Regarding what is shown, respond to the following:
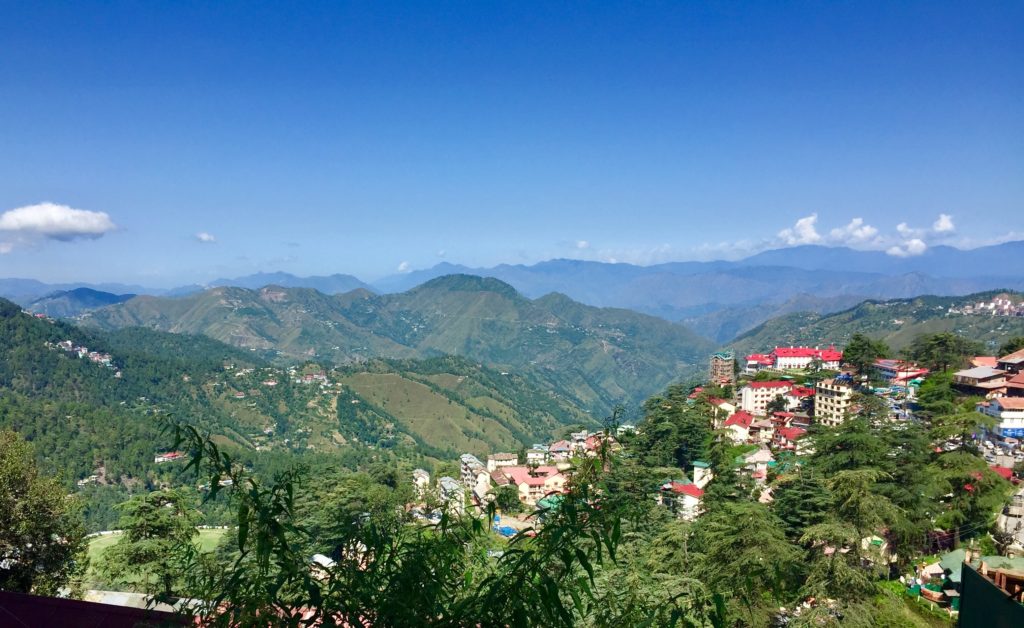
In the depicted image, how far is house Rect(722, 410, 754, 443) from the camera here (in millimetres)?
27211

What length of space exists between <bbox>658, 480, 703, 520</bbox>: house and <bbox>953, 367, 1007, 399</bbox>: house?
1537 cm

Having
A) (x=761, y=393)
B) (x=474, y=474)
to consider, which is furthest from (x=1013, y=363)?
(x=474, y=474)

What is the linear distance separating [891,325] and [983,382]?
107101 mm

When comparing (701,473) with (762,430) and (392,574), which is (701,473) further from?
(392,574)

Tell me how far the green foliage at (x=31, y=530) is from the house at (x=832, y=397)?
27134mm

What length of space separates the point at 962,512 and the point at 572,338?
7214 inches

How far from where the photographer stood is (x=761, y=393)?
3334 cm

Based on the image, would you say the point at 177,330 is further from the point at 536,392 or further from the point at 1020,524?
the point at 1020,524

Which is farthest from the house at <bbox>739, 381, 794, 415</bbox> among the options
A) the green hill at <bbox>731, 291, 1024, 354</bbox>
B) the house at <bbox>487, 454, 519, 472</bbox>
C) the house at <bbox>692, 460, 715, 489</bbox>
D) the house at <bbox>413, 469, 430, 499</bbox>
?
the green hill at <bbox>731, 291, 1024, 354</bbox>

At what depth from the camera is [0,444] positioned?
9547 mm

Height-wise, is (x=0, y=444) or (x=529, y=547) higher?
(x=529, y=547)

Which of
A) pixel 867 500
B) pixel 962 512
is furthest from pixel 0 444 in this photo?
pixel 962 512

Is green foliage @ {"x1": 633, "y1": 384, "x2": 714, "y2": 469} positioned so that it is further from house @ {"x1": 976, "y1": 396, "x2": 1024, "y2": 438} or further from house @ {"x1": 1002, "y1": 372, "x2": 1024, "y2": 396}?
house @ {"x1": 1002, "y1": 372, "x2": 1024, "y2": 396}

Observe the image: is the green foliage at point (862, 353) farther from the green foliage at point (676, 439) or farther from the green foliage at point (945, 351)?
the green foliage at point (676, 439)
